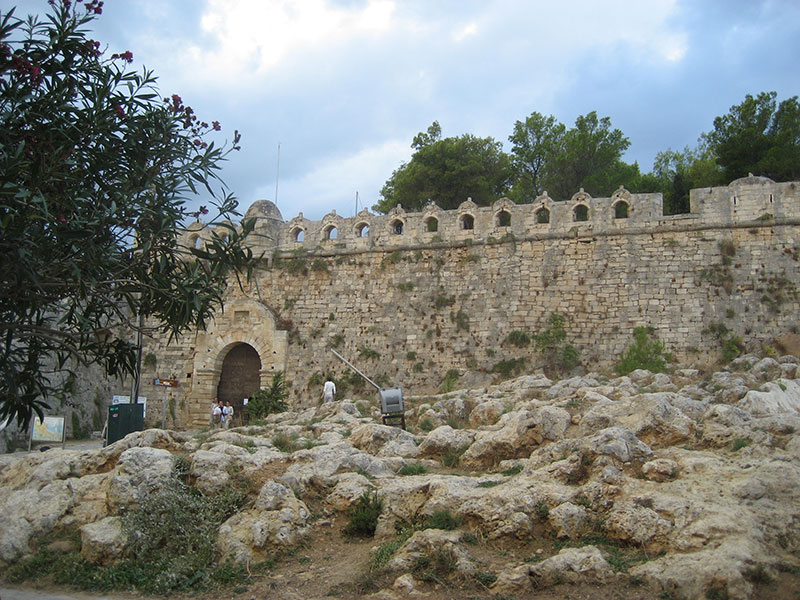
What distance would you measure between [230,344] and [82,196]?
49.8ft

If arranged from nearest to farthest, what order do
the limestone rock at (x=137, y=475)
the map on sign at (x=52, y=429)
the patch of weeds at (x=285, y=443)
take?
the limestone rock at (x=137, y=475)
the patch of weeds at (x=285, y=443)
the map on sign at (x=52, y=429)

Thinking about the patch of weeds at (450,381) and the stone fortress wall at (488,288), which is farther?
the patch of weeds at (450,381)

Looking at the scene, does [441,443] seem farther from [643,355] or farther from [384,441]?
[643,355]

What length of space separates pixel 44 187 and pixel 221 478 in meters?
4.45

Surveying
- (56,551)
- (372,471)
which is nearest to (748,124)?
(372,471)

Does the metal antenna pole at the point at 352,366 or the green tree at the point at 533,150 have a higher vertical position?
the green tree at the point at 533,150

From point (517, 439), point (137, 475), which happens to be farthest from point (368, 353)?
point (137, 475)

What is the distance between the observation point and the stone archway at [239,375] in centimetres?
2264

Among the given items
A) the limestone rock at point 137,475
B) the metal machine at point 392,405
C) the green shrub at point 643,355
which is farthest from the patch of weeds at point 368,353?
the limestone rock at point 137,475

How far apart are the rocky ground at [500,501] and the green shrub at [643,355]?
18.6 feet

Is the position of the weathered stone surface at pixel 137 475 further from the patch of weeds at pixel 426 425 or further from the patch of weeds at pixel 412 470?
the patch of weeds at pixel 426 425

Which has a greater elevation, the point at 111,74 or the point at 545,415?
the point at 111,74

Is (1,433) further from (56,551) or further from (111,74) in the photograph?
(111,74)

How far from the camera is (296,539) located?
8570mm
